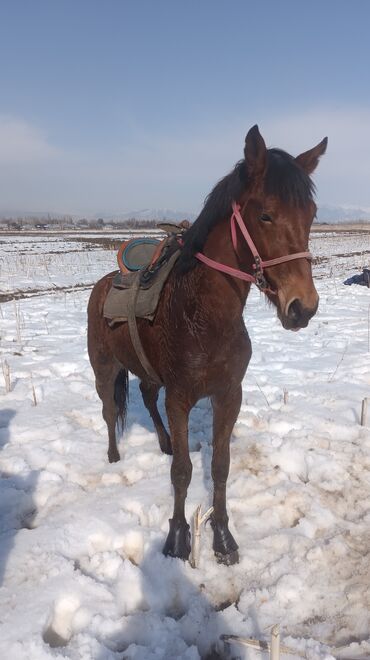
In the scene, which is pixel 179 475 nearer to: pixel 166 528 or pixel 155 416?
pixel 166 528

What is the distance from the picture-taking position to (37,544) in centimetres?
285

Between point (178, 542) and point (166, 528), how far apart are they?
0.86ft

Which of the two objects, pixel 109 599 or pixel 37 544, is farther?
pixel 37 544

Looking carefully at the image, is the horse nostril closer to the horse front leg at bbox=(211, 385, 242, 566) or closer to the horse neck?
the horse neck

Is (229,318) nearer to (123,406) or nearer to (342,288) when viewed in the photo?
(123,406)

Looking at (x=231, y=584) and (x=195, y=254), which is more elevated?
(x=195, y=254)

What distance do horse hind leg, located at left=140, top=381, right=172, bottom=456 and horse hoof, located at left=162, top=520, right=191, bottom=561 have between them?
1233 mm

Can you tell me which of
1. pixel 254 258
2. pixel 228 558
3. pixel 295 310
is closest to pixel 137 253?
pixel 254 258

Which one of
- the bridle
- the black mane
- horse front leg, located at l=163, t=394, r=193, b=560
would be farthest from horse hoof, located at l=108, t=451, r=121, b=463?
the bridle

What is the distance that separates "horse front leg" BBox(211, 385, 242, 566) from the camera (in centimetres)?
284

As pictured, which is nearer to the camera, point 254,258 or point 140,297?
point 254,258

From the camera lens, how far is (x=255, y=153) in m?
2.14

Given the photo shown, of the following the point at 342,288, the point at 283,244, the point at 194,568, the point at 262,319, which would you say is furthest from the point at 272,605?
the point at 342,288

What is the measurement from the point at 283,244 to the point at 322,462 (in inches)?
95.5
